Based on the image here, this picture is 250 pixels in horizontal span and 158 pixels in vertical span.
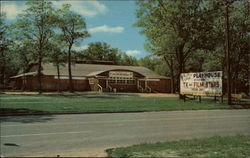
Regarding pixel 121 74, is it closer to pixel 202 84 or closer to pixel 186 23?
pixel 186 23

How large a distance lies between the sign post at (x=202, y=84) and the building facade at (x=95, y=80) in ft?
77.0

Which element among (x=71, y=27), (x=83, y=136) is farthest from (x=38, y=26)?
(x=83, y=136)

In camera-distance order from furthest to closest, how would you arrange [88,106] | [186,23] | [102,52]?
[102,52] < [186,23] < [88,106]

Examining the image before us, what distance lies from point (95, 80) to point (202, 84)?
30.4 metres

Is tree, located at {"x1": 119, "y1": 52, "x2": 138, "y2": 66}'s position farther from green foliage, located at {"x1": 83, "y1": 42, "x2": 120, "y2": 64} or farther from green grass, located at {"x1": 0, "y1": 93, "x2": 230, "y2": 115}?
green grass, located at {"x1": 0, "y1": 93, "x2": 230, "y2": 115}

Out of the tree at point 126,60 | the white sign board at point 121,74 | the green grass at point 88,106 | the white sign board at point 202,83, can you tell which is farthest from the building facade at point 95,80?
the tree at point 126,60

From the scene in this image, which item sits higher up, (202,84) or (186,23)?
(186,23)

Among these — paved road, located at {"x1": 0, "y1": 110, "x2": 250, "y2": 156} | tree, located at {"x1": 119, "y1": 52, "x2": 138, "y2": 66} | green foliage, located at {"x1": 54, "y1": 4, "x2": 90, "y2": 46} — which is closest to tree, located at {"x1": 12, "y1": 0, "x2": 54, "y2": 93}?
green foliage, located at {"x1": 54, "y1": 4, "x2": 90, "y2": 46}

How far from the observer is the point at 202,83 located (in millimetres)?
28750

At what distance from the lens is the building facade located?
54375mm

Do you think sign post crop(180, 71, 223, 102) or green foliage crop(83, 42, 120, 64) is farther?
green foliage crop(83, 42, 120, 64)

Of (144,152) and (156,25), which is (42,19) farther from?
(144,152)

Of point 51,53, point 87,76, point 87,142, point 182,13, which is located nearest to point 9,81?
point 87,76

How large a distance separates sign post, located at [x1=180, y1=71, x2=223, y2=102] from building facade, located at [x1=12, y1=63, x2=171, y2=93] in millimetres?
23462
